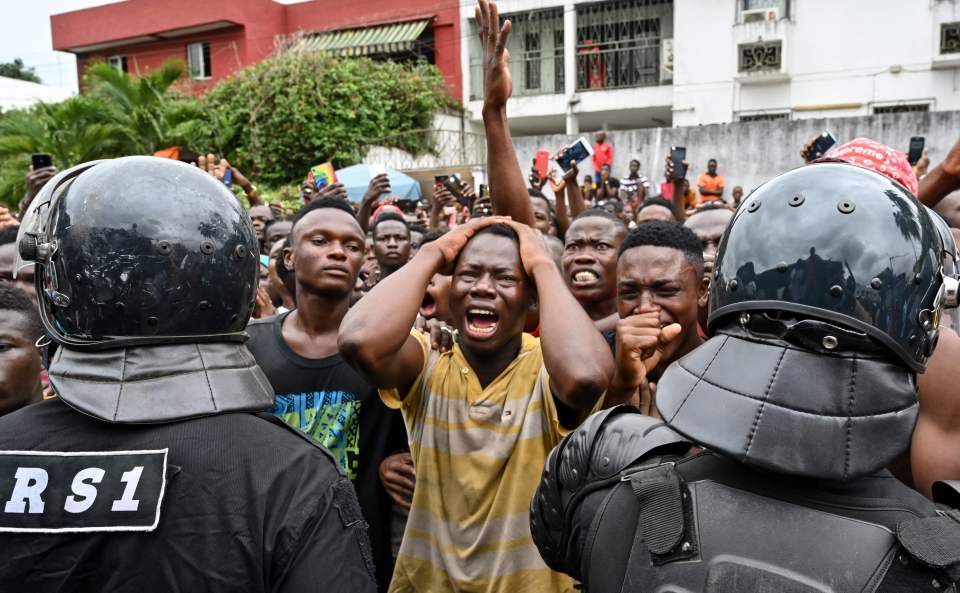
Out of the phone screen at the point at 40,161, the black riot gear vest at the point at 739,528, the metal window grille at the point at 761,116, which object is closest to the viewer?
the black riot gear vest at the point at 739,528

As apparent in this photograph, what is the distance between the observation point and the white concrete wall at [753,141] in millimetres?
14547

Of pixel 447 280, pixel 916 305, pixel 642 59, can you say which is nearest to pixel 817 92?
pixel 642 59

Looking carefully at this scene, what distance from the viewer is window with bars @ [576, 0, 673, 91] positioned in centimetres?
2273

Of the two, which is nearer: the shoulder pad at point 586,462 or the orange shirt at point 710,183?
the shoulder pad at point 586,462

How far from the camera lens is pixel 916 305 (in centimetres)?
135

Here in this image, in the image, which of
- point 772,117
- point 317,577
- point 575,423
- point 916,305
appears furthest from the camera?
point 772,117

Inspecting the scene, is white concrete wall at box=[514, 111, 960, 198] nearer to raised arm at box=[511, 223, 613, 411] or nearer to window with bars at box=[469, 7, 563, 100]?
window with bars at box=[469, 7, 563, 100]

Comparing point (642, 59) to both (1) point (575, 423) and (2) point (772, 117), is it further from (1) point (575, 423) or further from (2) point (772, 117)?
(1) point (575, 423)

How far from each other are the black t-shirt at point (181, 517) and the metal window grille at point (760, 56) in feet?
71.6

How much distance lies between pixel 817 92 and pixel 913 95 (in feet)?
7.59

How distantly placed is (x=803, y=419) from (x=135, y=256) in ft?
4.36

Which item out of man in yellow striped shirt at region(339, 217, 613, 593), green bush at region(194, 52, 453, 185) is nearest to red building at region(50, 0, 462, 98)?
green bush at region(194, 52, 453, 185)

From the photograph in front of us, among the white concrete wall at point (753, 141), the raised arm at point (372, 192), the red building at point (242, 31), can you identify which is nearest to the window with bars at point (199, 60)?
the red building at point (242, 31)

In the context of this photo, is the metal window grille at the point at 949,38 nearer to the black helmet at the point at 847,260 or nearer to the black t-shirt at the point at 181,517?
the black helmet at the point at 847,260
